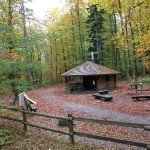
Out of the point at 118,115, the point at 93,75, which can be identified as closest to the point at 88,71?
the point at 93,75

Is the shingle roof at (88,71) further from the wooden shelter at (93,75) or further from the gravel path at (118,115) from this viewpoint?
the gravel path at (118,115)

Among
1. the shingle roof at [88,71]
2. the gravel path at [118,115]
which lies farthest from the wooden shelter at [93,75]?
the gravel path at [118,115]

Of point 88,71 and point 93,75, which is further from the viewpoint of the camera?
point 88,71

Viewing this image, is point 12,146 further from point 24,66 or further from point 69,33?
point 69,33

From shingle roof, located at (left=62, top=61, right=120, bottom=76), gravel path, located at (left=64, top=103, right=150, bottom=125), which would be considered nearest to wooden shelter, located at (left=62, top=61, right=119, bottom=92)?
shingle roof, located at (left=62, top=61, right=120, bottom=76)

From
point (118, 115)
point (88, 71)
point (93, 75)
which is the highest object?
point (88, 71)

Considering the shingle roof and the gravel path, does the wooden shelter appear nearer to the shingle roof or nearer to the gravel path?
the shingle roof

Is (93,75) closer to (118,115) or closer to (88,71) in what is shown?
(88,71)

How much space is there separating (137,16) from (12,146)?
11.8 meters

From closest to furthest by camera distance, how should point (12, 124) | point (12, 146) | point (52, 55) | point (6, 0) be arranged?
point (12, 146) < point (12, 124) < point (6, 0) < point (52, 55)

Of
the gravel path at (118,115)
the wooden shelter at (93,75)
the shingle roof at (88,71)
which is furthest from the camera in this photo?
the wooden shelter at (93,75)

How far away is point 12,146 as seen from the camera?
9398mm

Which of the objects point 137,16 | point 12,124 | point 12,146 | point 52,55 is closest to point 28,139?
point 12,146

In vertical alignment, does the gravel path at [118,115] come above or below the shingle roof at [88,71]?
below
